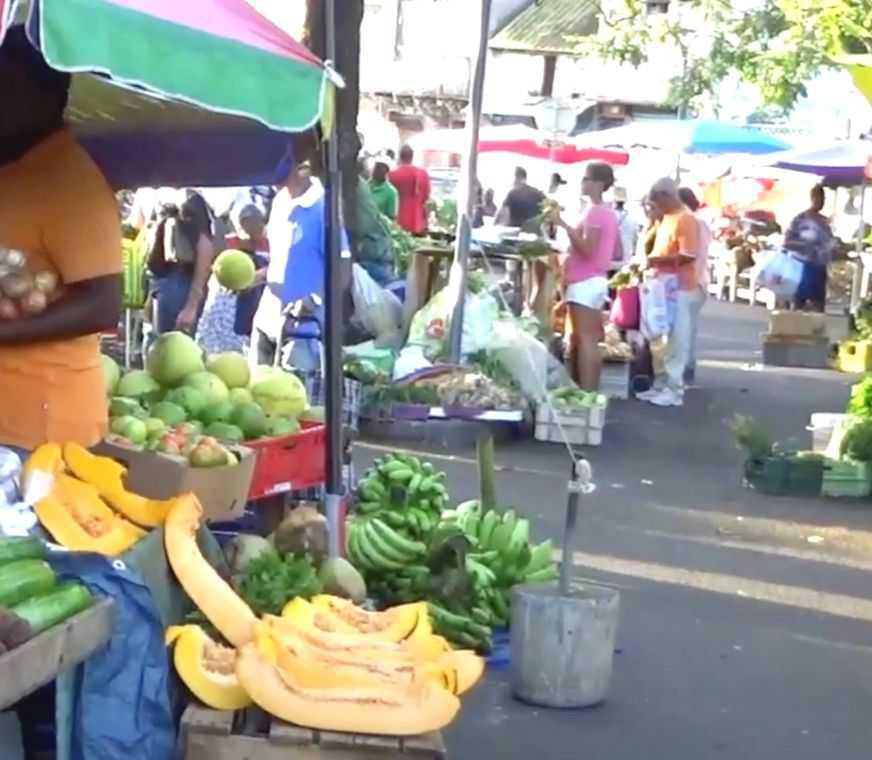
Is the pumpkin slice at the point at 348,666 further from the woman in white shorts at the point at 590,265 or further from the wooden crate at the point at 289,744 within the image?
the woman in white shorts at the point at 590,265

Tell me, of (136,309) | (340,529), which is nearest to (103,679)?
(340,529)

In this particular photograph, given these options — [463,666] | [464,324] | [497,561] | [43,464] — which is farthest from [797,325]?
[43,464]

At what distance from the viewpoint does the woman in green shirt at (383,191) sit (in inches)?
781

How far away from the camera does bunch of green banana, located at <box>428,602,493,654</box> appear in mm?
7270

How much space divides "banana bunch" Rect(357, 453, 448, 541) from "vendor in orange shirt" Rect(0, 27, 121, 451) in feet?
9.20

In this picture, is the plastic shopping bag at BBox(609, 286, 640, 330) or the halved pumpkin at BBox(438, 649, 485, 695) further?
the plastic shopping bag at BBox(609, 286, 640, 330)

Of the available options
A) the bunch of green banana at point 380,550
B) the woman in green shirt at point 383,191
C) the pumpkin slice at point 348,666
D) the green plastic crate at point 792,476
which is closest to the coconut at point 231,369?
the bunch of green banana at point 380,550

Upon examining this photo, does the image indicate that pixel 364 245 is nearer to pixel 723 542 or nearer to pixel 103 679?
pixel 723 542

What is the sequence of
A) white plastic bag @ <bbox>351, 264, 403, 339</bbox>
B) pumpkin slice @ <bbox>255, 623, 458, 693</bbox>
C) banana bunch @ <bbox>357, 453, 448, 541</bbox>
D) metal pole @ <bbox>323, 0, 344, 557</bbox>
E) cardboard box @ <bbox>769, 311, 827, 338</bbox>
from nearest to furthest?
pumpkin slice @ <bbox>255, 623, 458, 693</bbox> < metal pole @ <bbox>323, 0, 344, 557</bbox> < banana bunch @ <bbox>357, 453, 448, 541</bbox> < white plastic bag @ <bbox>351, 264, 403, 339</bbox> < cardboard box @ <bbox>769, 311, 827, 338</bbox>

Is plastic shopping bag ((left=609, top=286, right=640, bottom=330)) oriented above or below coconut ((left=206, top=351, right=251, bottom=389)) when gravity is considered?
below

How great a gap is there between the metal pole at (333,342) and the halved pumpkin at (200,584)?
118 cm

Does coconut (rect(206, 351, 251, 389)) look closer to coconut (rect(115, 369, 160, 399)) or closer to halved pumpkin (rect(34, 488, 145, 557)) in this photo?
coconut (rect(115, 369, 160, 399))

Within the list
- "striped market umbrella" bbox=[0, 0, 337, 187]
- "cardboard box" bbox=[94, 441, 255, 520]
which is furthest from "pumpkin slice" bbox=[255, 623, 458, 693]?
"striped market umbrella" bbox=[0, 0, 337, 187]

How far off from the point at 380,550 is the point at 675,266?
29.0 feet
